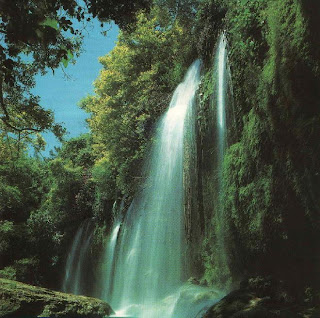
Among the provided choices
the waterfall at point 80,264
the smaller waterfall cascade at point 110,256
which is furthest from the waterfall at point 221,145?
the waterfall at point 80,264

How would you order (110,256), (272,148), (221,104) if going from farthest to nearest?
1. (110,256)
2. (221,104)
3. (272,148)

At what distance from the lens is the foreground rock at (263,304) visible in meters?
4.93

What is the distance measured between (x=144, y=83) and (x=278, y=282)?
12125 millimetres

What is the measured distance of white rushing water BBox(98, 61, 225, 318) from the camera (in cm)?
1058

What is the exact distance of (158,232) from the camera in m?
11.5

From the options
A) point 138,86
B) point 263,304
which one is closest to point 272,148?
point 263,304

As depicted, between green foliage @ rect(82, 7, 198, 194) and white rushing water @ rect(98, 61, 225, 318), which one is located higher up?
green foliage @ rect(82, 7, 198, 194)

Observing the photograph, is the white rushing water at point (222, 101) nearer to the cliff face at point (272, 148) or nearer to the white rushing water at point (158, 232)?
the cliff face at point (272, 148)

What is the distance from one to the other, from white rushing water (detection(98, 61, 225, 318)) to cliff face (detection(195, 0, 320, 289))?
5.69ft

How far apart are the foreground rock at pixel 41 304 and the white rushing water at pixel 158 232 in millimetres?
1867

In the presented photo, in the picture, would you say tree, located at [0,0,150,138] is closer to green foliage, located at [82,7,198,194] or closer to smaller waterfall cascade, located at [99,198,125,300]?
green foliage, located at [82,7,198,194]

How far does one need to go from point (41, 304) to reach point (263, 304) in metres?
4.58

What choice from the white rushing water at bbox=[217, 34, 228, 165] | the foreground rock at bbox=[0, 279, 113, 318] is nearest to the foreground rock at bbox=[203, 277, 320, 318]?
the foreground rock at bbox=[0, 279, 113, 318]

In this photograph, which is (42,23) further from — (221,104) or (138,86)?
(138,86)
